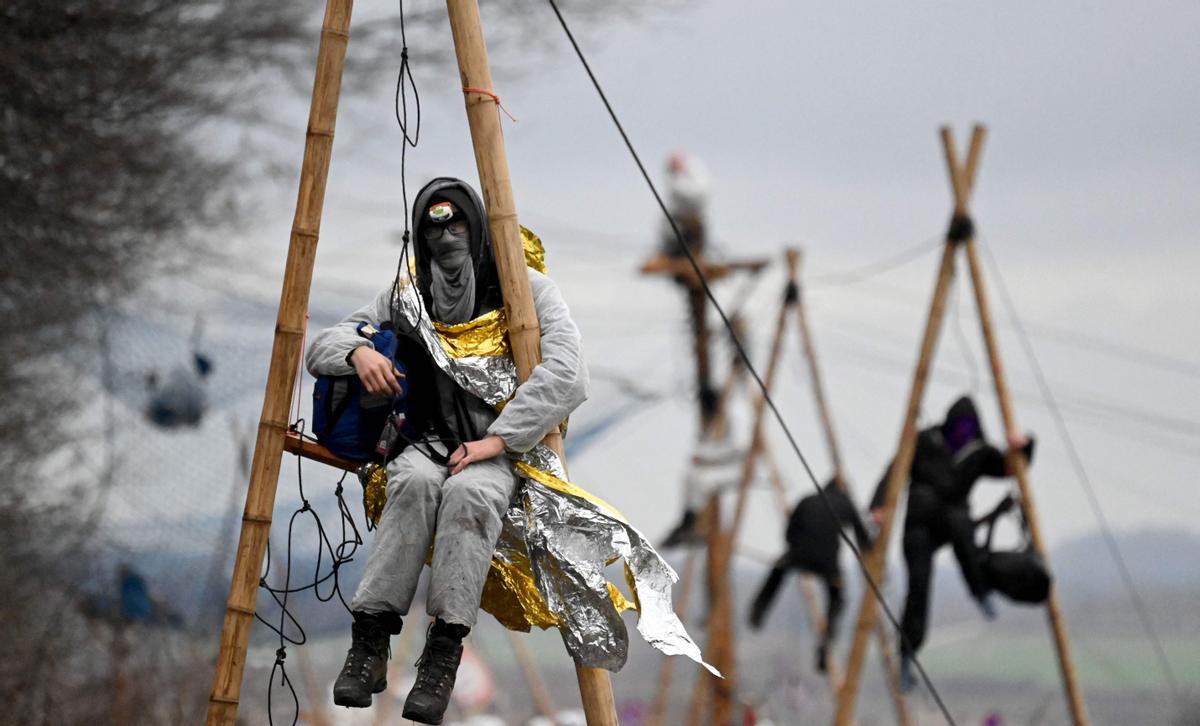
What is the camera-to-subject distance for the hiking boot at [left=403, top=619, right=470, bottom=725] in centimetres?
414

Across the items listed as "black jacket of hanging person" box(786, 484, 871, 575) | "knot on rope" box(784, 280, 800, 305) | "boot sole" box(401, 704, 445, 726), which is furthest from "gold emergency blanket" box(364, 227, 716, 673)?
"knot on rope" box(784, 280, 800, 305)

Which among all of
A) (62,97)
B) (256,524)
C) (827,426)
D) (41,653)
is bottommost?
(256,524)

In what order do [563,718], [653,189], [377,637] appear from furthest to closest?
[563,718], [653,189], [377,637]

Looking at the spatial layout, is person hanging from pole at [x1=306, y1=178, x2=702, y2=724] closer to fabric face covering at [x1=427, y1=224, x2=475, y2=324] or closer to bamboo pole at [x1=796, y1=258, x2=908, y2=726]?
fabric face covering at [x1=427, y1=224, x2=475, y2=324]

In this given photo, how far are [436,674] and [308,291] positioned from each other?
1074mm

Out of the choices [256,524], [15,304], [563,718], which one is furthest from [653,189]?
[563,718]

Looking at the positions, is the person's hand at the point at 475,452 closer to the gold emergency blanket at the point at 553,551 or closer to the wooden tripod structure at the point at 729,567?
the gold emergency blanket at the point at 553,551

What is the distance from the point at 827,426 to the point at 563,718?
3936mm

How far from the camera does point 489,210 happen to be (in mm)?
4438

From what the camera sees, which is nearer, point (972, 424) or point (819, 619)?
point (972, 424)

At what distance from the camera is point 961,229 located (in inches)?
360

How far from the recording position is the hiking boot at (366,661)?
419 centimetres

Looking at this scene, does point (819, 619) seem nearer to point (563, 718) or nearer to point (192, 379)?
point (563, 718)

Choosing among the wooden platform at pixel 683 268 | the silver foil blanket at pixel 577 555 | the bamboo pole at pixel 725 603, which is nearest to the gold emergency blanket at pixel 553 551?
the silver foil blanket at pixel 577 555
